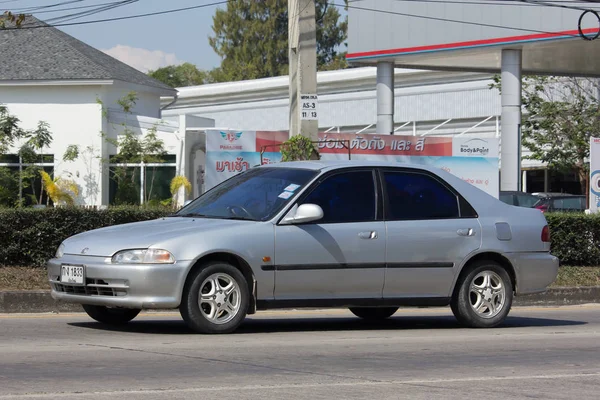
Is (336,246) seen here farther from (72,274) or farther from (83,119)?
(83,119)

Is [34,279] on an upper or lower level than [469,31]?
lower

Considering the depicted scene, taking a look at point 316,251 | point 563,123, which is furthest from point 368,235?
point 563,123

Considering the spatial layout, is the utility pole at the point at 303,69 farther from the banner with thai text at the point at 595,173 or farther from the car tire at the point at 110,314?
the car tire at the point at 110,314

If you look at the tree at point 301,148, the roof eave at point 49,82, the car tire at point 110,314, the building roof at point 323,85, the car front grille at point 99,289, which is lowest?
the car tire at point 110,314

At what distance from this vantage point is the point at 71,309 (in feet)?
42.6

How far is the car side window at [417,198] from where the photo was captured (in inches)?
430

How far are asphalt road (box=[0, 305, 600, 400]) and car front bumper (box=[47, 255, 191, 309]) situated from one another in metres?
0.33

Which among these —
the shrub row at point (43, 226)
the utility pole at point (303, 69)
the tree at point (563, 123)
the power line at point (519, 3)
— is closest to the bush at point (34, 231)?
the shrub row at point (43, 226)

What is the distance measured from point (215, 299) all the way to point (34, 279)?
4814 millimetres

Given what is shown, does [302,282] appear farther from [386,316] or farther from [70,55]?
[70,55]

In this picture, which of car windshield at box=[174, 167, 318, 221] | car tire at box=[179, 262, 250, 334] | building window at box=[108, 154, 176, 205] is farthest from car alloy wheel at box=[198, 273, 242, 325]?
building window at box=[108, 154, 176, 205]

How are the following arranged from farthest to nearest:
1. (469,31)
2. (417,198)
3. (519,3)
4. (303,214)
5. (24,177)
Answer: (24,177), (469,31), (519,3), (417,198), (303,214)

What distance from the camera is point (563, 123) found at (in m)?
40.7

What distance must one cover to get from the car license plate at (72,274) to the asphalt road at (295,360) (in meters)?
0.48
